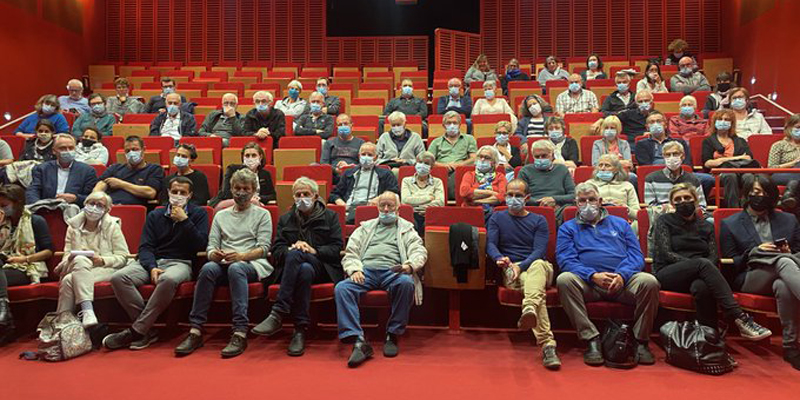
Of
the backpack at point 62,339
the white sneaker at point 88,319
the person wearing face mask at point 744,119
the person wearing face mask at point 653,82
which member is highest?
the person wearing face mask at point 653,82

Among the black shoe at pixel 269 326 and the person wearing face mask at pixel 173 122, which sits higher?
the person wearing face mask at pixel 173 122

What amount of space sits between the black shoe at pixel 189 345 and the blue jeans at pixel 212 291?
6 centimetres

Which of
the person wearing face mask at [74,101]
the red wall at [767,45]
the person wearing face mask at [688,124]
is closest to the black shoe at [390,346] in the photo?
the person wearing face mask at [688,124]

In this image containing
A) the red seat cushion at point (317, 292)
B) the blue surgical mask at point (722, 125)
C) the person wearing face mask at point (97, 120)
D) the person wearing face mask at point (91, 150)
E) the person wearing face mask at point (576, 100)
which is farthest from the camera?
the person wearing face mask at point (576, 100)

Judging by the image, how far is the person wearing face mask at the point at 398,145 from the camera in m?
5.05

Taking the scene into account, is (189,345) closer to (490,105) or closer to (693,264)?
(693,264)

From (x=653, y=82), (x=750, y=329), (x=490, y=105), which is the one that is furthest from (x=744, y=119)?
(x=750, y=329)

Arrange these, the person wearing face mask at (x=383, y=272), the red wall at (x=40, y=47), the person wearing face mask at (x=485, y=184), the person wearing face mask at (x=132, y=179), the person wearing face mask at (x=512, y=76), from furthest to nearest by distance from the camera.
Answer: the person wearing face mask at (x=512, y=76) → the red wall at (x=40, y=47) → the person wearing face mask at (x=132, y=179) → the person wearing face mask at (x=485, y=184) → the person wearing face mask at (x=383, y=272)

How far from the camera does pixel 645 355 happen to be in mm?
2889

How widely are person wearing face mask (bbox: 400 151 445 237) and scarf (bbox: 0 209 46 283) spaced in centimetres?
219

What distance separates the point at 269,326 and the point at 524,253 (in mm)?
1405

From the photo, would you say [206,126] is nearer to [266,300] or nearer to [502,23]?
[266,300]

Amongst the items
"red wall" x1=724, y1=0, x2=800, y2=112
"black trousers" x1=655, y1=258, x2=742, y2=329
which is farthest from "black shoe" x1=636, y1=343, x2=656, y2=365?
"red wall" x1=724, y1=0, x2=800, y2=112

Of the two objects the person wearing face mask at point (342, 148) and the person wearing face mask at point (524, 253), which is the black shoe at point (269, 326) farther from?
the person wearing face mask at point (342, 148)
